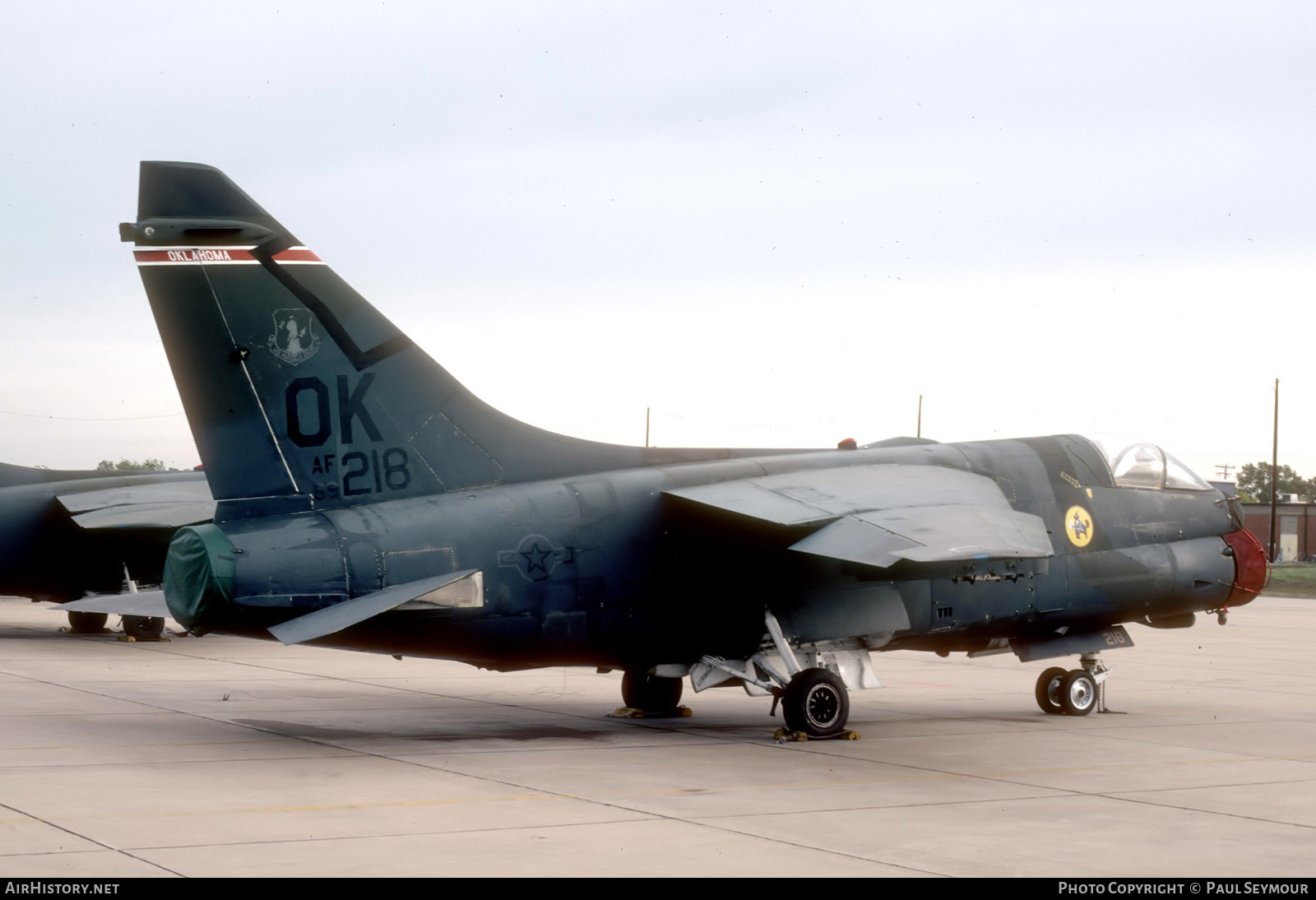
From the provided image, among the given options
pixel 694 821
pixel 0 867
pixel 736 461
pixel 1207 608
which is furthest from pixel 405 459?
pixel 1207 608

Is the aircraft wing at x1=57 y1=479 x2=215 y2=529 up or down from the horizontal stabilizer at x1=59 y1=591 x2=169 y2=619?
up

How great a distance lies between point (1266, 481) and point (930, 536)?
442 ft

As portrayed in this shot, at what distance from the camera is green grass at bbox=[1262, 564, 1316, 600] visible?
54.0 metres

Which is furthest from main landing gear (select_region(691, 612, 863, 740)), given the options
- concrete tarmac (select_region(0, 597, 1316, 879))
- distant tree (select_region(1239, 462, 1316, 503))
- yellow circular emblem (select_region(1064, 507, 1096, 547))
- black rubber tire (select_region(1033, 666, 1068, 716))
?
distant tree (select_region(1239, 462, 1316, 503))

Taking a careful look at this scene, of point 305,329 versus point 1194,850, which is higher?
point 305,329

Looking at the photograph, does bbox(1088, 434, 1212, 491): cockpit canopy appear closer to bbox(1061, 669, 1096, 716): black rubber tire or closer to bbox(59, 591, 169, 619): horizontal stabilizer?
bbox(1061, 669, 1096, 716): black rubber tire

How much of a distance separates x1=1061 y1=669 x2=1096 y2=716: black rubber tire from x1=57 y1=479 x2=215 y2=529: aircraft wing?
16.2 m

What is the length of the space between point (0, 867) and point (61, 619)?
101 ft

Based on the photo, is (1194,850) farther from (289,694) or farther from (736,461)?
(289,694)

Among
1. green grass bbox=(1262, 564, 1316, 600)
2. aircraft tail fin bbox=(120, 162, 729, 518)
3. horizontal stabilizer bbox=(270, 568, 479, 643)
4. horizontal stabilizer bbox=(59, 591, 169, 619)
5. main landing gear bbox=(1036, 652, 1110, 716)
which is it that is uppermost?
aircraft tail fin bbox=(120, 162, 729, 518)

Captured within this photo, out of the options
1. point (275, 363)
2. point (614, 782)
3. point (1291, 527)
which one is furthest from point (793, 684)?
point (1291, 527)

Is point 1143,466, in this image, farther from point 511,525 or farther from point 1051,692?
point 511,525

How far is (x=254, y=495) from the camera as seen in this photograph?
1323 cm

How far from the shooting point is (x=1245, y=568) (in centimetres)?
1819
